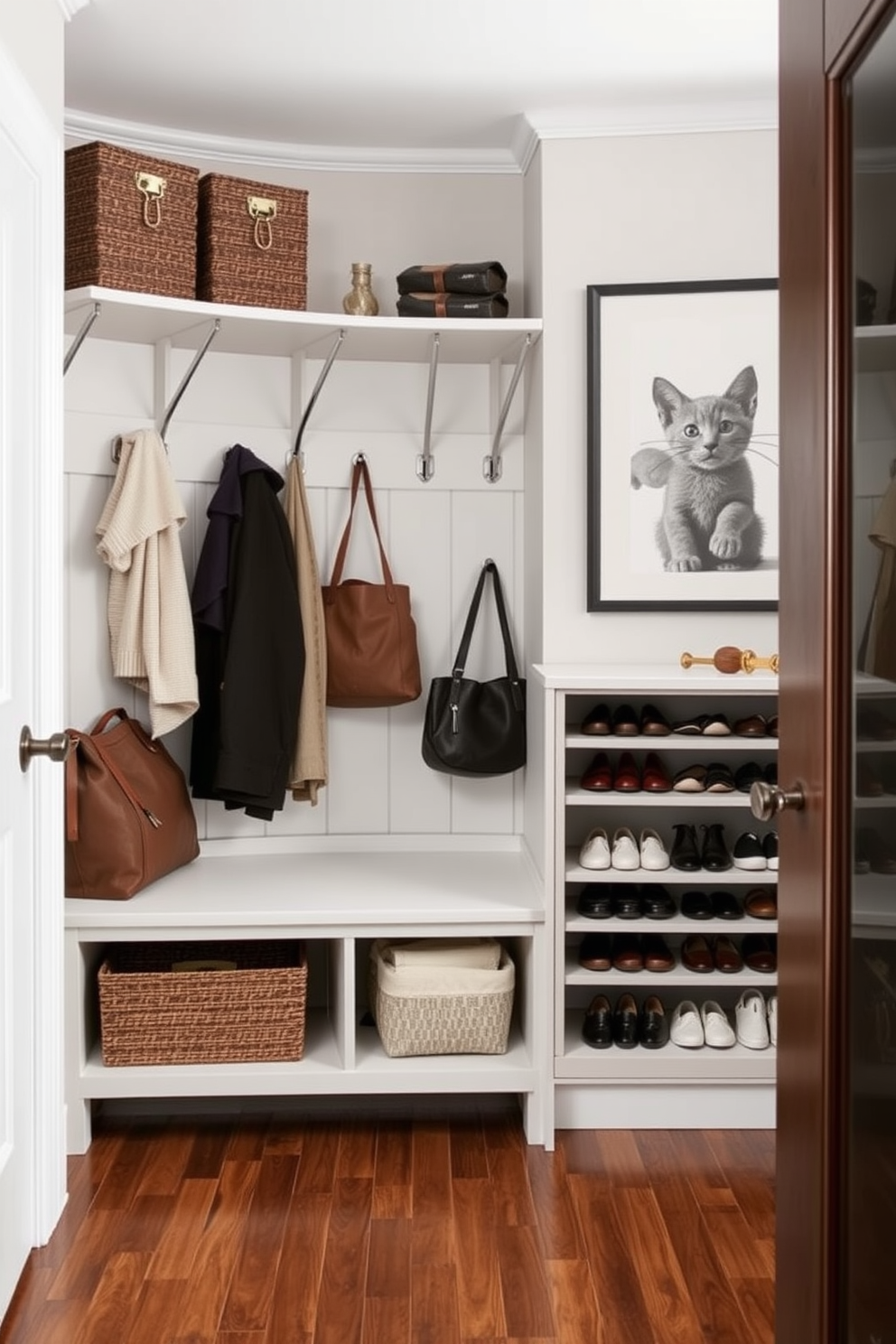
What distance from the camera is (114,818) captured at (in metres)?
3.00

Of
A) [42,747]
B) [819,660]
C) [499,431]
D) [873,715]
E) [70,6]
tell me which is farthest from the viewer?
[499,431]

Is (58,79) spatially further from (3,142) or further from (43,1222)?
(43,1222)

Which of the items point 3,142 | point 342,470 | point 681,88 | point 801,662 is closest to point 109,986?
point 342,470

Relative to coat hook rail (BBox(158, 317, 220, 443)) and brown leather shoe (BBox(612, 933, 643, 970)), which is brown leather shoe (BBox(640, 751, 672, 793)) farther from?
coat hook rail (BBox(158, 317, 220, 443))

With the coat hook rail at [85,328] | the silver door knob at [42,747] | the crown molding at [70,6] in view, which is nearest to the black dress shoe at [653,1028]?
the silver door knob at [42,747]

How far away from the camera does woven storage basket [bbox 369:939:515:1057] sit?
3021 mm

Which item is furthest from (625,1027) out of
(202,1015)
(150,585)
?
(150,585)

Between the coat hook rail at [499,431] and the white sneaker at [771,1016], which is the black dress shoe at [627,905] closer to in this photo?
the white sneaker at [771,1016]

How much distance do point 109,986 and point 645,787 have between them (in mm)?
1263

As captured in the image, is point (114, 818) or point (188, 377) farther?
point (188, 377)

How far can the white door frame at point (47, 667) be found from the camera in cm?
242

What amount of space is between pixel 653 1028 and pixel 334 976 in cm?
74

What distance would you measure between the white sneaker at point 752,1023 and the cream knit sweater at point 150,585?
1434 mm

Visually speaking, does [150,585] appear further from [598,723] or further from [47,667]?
[598,723]
